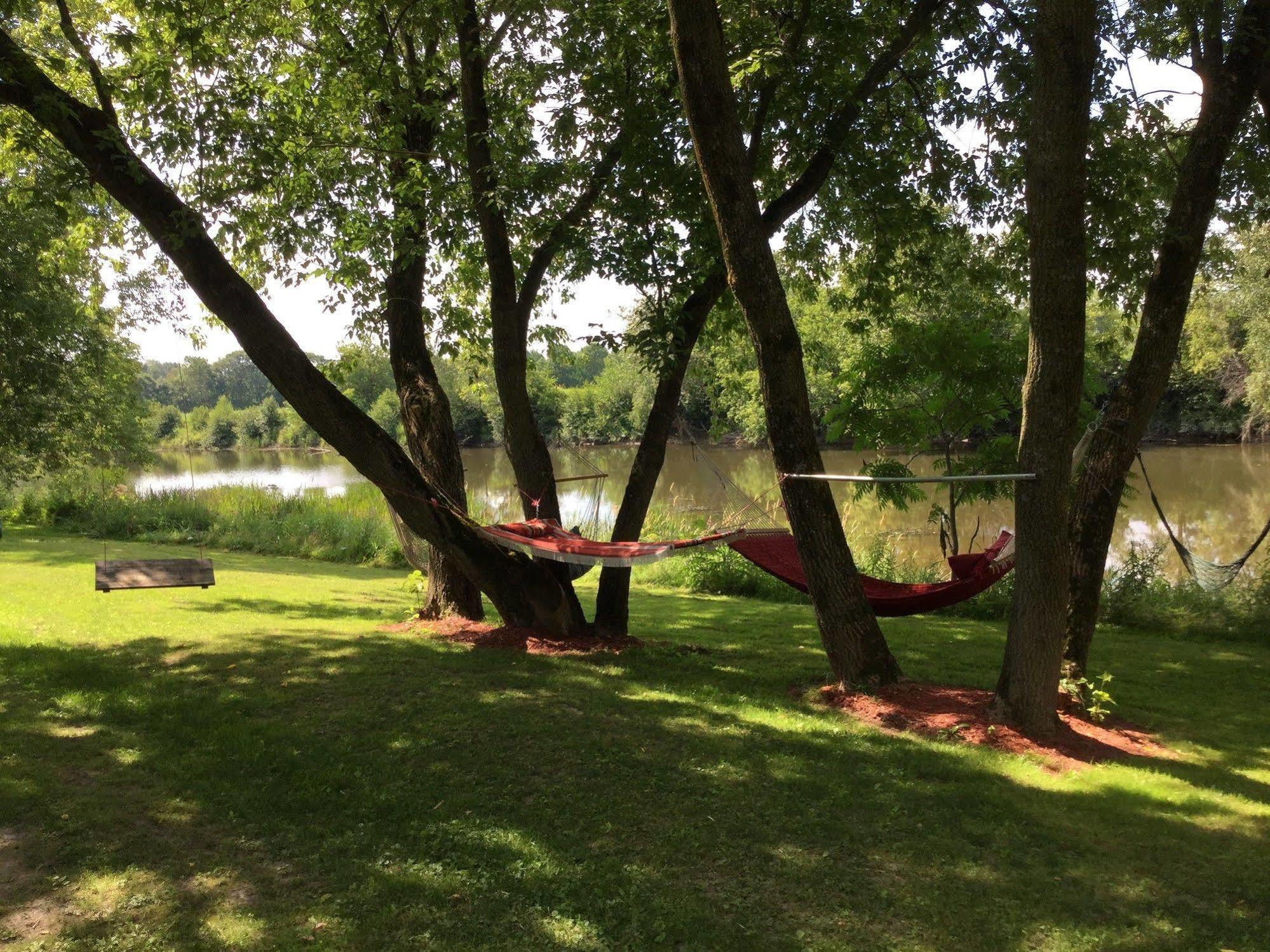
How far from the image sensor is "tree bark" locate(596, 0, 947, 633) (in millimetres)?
4859

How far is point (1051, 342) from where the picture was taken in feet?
11.6

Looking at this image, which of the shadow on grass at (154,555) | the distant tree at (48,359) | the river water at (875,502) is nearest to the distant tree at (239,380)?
the river water at (875,502)

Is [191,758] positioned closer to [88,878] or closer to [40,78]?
[88,878]

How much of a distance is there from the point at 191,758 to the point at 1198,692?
5.09 m

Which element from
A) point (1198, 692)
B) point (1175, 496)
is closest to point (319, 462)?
point (1175, 496)

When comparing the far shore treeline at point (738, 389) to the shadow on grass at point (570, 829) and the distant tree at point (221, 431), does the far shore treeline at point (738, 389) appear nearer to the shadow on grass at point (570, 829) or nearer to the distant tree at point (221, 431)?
the distant tree at point (221, 431)

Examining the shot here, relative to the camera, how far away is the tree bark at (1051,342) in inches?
136

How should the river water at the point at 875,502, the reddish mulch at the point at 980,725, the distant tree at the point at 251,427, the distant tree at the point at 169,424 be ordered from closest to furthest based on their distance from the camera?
the reddish mulch at the point at 980,725
the river water at the point at 875,502
the distant tree at the point at 169,424
the distant tree at the point at 251,427

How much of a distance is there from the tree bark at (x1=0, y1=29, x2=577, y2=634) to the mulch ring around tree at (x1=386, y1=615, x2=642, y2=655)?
489mm

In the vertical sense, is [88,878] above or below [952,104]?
below

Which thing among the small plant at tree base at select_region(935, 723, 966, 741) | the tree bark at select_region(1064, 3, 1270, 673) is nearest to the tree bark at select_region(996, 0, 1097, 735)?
the small plant at tree base at select_region(935, 723, 966, 741)

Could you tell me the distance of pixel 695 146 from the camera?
13.0 ft

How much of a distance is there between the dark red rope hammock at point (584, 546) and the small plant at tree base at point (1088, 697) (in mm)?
1754

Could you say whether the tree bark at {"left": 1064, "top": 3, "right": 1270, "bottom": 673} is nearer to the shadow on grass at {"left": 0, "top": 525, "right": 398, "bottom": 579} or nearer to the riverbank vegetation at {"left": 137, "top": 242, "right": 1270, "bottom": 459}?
the riverbank vegetation at {"left": 137, "top": 242, "right": 1270, "bottom": 459}
